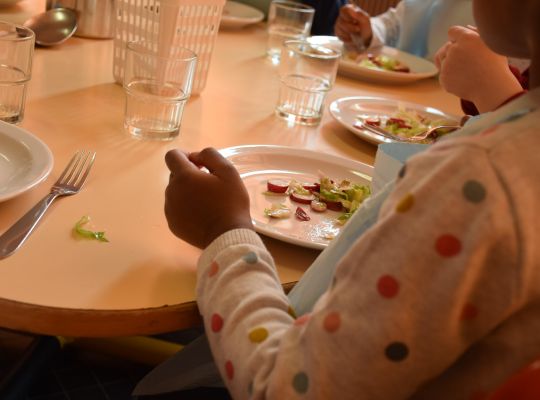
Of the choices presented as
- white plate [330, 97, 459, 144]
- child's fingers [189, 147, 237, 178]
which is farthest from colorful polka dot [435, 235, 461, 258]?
white plate [330, 97, 459, 144]

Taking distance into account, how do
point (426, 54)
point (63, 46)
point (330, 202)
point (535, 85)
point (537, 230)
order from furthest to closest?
point (426, 54) → point (63, 46) → point (330, 202) → point (535, 85) → point (537, 230)

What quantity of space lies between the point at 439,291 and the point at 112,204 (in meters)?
0.44

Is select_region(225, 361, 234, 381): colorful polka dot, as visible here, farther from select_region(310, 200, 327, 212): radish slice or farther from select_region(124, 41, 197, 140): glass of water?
select_region(124, 41, 197, 140): glass of water

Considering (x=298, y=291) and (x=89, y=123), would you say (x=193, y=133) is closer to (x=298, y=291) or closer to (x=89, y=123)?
(x=89, y=123)

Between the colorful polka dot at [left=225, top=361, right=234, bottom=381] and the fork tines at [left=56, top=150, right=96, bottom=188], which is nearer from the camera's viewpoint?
the colorful polka dot at [left=225, top=361, right=234, bottom=381]

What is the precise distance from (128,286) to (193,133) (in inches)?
18.3

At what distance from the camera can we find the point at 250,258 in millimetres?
658

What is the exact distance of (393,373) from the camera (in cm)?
50

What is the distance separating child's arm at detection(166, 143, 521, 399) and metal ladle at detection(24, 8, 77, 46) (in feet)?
3.33

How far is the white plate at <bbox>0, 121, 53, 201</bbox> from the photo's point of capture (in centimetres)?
76

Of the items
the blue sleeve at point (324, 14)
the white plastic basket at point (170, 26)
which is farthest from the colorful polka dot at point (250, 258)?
the blue sleeve at point (324, 14)

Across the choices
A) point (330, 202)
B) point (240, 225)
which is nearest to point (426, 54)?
point (330, 202)

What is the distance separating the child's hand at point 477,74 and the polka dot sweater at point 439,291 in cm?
60

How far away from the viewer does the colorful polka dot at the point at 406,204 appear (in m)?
0.49
